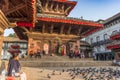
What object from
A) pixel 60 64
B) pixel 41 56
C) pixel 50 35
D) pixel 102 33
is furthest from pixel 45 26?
pixel 102 33

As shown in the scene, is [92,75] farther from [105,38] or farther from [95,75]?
[105,38]

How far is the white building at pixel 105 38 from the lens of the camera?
48.6 m

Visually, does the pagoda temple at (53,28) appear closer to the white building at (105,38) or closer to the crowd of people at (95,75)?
the crowd of people at (95,75)

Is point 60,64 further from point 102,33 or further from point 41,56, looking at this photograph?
point 102,33

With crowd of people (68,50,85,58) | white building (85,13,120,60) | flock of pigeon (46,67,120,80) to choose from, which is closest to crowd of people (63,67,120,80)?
flock of pigeon (46,67,120,80)

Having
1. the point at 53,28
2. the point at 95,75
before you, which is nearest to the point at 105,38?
the point at 53,28

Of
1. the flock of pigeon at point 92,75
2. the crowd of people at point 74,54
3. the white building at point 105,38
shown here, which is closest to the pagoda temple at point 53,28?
the crowd of people at point 74,54

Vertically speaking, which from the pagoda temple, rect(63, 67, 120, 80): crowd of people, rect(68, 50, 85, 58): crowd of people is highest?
the pagoda temple

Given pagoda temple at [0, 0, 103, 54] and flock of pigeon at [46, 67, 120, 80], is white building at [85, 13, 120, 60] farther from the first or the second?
flock of pigeon at [46, 67, 120, 80]

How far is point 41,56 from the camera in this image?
22.5m

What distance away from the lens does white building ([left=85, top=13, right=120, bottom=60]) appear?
4863 centimetres

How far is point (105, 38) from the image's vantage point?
54062mm

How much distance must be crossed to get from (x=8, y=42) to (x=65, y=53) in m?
29.3

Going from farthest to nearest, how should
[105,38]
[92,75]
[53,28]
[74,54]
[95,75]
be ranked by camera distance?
→ 1. [105,38]
2. [53,28]
3. [74,54]
4. [95,75]
5. [92,75]
